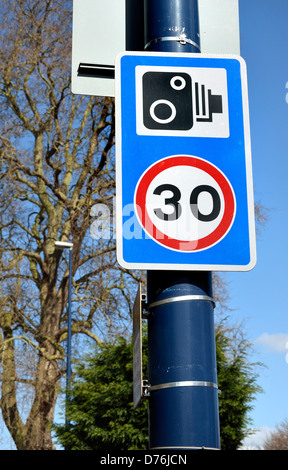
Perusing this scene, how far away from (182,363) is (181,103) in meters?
1.06

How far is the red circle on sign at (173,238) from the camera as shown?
9.17 feet

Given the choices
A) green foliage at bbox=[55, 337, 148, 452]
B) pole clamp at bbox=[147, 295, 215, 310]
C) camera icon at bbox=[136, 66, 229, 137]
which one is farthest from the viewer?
green foliage at bbox=[55, 337, 148, 452]

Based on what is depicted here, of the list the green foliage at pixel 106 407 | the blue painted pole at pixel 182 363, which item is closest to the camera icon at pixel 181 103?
the blue painted pole at pixel 182 363

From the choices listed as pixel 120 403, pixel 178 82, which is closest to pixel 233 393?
pixel 120 403

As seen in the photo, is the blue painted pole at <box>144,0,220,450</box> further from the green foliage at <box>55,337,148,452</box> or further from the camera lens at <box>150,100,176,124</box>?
the green foliage at <box>55,337,148,452</box>

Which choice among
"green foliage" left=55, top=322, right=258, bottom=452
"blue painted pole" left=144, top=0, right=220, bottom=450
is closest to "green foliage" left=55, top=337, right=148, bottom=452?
"green foliage" left=55, top=322, right=258, bottom=452

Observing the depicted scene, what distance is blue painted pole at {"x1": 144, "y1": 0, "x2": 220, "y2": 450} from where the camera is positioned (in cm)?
258

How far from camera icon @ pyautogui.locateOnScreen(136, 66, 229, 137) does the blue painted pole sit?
0.59m

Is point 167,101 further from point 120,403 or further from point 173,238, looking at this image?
point 120,403

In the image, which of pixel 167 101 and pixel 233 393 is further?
pixel 233 393

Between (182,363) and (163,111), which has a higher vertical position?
(163,111)

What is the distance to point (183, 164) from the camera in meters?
2.89

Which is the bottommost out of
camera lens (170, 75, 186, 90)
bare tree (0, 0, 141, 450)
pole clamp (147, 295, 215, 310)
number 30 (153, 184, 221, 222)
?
pole clamp (147, 295, 215, 310)

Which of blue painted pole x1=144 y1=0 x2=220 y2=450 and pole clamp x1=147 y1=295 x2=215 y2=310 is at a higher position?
pole clamp x1=147 y1=295 x2=215 y2=310
